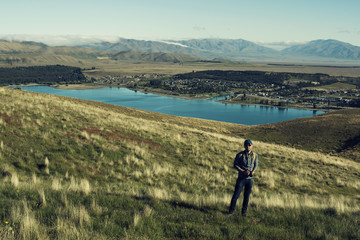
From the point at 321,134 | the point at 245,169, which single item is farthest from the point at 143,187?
the point at 321,134

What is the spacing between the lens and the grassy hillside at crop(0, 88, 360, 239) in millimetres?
6898

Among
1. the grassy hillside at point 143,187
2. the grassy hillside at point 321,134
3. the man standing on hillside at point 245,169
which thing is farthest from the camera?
the grassy hillside at point 321,134

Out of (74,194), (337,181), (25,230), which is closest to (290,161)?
(337,181)

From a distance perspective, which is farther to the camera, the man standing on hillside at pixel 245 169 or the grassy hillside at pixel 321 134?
the grassy hillside at pixel 321 134

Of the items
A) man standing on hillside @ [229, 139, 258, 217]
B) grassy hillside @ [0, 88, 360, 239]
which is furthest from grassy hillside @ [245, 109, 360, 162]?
man standing on hillside @ [229, 139, 258, 217]

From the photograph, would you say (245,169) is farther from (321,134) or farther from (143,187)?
(321,134)

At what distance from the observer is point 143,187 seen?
12.6 meters

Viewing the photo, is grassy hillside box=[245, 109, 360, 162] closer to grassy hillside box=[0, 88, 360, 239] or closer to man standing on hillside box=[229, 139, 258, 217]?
grassy hillside box=[0, 88, 360, 239]

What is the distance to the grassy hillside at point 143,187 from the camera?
6.90 m

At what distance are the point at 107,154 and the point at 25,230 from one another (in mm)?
11641

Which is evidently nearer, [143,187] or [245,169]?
[245,169]

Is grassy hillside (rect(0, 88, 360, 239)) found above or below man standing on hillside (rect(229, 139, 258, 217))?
below

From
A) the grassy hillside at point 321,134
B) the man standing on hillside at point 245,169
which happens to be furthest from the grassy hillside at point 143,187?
the grassy hillside at point 321,134

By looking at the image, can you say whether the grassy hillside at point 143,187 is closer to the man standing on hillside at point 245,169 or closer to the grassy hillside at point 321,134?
the man standing on hillside at point 245,169
